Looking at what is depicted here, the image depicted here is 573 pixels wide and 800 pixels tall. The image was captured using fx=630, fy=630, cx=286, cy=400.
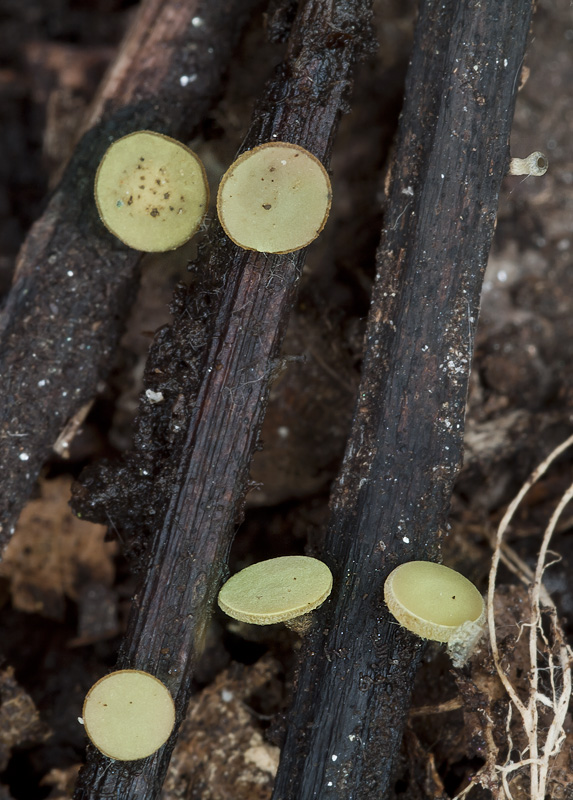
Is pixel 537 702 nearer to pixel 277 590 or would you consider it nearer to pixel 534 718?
pixel 534 718

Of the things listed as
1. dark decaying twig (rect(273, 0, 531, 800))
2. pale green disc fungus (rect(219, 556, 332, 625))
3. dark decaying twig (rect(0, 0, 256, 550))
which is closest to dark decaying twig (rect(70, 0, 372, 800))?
pale green disc fungus (rect(219, 556, 332, 625))

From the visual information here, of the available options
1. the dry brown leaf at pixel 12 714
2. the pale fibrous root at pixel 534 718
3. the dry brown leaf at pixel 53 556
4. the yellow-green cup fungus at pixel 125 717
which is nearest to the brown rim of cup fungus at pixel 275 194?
the pale fibrous root at pixel 534 718

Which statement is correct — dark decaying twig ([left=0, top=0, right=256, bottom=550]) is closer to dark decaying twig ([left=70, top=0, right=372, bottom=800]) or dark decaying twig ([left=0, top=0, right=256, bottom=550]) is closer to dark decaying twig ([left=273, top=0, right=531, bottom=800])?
dark decaying twig ([left=70, top=0, right=372, bottom=800])

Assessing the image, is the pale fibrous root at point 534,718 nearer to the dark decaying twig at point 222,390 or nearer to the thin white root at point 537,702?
the thin white root at point 537,702

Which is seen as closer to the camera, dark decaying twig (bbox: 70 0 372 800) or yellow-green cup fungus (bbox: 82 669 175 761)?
yellow-green cup fungus (bbox: 82 669 175 761)

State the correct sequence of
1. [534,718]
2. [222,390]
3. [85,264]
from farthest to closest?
[85,264] → [222,390] → [534,718]

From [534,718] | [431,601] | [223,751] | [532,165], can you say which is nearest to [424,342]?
[532,165]
